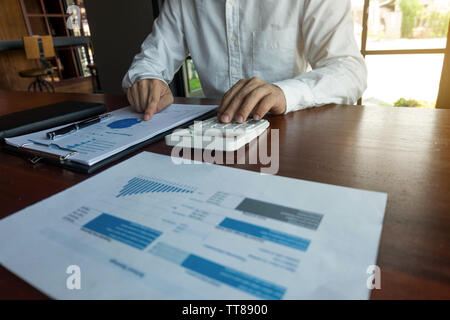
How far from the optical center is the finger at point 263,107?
21.2 inches

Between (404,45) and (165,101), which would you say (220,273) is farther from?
(404,45)

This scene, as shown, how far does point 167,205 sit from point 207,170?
0.31ft

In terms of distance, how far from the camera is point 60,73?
5238 mm

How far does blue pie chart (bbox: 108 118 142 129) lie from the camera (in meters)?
0.58

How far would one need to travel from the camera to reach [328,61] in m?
0.81

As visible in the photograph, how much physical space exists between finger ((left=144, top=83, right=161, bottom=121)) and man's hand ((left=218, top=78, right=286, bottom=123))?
17 cm

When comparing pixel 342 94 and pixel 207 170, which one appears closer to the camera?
pixel 207 170

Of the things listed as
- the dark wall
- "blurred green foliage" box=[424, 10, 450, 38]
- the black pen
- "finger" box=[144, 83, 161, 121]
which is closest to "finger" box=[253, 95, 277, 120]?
"finger" box=[144, 83, 161, 121]

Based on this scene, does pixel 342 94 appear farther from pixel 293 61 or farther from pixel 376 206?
pixel 376 206

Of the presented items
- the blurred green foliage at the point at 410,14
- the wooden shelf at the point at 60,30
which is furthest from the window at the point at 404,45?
the wooden shelf at the point at 60,30

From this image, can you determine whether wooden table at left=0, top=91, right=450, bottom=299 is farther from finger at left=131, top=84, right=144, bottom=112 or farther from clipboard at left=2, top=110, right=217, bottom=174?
finger at left=131, top=84, right=144, bottom=112
